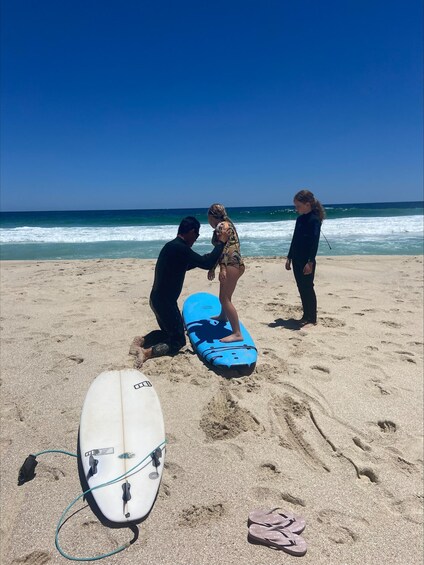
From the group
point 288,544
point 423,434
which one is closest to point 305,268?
point 423,434

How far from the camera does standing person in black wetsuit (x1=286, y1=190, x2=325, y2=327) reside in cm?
495

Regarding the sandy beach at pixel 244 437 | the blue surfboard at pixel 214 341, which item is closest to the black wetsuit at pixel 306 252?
the sandy beach at pixel 244 437

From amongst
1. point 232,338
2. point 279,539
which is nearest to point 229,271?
point 232,338

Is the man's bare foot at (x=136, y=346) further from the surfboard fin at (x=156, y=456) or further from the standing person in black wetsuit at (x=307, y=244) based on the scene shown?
the standing person in black wetsuit at (x=307, y=244)

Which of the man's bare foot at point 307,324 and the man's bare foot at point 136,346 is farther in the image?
the man's bare foot at point 307,324

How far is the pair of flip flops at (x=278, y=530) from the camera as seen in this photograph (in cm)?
199

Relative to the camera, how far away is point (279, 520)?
2135mm

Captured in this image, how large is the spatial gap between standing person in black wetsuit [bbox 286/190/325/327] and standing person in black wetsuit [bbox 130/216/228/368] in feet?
4.63

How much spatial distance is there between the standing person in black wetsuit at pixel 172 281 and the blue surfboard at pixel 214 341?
0.31 metres

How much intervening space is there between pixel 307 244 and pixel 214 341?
1.94 meters

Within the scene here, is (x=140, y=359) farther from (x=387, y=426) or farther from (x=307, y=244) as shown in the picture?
(x=307, y=244)

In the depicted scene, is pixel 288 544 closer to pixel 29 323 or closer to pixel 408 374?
pixel 408 374

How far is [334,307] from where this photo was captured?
244 inches

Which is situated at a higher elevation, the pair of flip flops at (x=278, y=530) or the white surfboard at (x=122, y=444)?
the white surfboard at (x=122, y=444)
